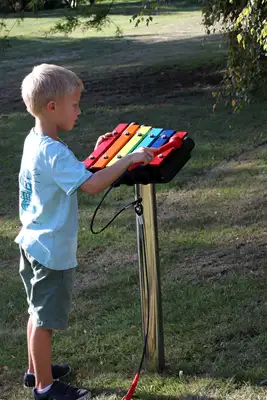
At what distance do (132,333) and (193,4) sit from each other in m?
32.4

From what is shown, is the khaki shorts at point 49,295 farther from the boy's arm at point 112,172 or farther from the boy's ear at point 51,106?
the boy's ear at point 51,106

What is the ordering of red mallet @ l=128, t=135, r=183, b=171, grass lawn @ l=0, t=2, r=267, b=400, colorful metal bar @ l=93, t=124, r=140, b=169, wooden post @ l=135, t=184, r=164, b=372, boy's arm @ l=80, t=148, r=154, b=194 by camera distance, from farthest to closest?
grass lawn @ l=0, t=2, r=267, b=400, wooden post @ l=135, t=184, r=164, b=372, colorful metal bar @ l=93, t=124, r=140, b=169, red mallet @ l=128, t=135, r=183, b=171, boy's arm @ l=80, t=148, r=154, b=194

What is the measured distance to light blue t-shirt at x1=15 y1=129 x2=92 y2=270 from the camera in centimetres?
350

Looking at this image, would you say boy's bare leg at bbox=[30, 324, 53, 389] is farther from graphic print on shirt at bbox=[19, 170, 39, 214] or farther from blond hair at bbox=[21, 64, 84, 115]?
blond hair at bbox=[21, 64, 84, 115]

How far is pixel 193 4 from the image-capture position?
35.3m

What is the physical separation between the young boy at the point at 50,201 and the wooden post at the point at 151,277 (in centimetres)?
36

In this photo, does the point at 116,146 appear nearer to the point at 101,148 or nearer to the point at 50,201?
the point at 101,148

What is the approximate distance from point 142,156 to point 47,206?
0.52 metres

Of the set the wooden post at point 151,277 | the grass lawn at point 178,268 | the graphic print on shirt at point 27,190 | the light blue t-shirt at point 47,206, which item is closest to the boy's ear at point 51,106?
the light blue t-shirt at point 47,206

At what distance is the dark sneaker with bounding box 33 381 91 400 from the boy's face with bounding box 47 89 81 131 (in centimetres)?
129

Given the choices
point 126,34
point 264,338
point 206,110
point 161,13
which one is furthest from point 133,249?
point 161,13

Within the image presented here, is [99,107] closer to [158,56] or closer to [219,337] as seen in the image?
[158,56]

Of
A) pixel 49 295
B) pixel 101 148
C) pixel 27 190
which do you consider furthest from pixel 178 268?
pixel 27 190

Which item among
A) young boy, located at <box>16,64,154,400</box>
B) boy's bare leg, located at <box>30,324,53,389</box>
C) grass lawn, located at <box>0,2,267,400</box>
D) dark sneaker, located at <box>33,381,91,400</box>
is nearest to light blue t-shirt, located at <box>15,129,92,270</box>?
young boy, located at <box>16,64,154,400</box>
